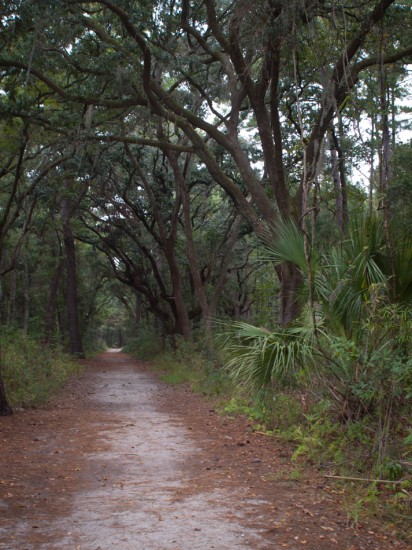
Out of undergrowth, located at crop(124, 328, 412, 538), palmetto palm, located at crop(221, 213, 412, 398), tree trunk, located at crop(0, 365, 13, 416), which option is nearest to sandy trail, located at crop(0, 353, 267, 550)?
undergrowth, located at crop(124, 328, 412, 538)

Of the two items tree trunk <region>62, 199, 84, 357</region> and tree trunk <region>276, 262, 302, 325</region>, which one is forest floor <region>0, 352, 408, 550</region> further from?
tree trunk <region>62, 199, 84, 357</region>

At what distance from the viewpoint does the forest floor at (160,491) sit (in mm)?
4301

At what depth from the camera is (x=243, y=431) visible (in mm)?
8781

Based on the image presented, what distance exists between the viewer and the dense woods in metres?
6.58

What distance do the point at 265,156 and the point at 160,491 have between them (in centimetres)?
818

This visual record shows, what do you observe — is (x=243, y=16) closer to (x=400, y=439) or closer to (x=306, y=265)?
(x=306, y=265)

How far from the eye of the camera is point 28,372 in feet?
A: 37.6

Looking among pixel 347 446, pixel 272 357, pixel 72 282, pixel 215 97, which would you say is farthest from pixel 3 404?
pixel 72 282

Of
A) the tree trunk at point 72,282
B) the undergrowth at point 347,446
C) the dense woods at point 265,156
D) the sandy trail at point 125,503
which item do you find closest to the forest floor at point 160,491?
the sandy trail at point 125,503

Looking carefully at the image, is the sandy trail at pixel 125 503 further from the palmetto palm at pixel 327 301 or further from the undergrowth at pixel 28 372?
the undergrowth at pixel 28 372

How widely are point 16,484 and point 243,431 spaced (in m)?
3.90

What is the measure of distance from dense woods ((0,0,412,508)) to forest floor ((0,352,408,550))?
923 millimetres

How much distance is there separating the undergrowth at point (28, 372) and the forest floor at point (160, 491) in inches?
55.3

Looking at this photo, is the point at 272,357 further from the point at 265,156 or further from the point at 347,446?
the point at 265,156
